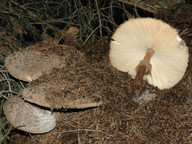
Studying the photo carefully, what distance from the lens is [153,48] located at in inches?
127

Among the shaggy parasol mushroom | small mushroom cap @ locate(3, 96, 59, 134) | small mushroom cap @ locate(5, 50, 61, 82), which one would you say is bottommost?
small mushroom cap @ locate(3, 96, 59, 134)

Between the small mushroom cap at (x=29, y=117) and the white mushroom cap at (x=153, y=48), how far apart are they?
1388 mm

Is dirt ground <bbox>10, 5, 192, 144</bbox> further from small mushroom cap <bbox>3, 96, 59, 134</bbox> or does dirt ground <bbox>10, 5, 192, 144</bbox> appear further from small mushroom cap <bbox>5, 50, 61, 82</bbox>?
small mushroom cap <bbox>5, 50, 61, 82</bbox>

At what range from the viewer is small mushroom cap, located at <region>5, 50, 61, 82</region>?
310 centimetres

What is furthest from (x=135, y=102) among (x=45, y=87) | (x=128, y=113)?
(x=45, y=87)

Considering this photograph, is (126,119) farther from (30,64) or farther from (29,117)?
(30,64)

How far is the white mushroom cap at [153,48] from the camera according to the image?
286 cm

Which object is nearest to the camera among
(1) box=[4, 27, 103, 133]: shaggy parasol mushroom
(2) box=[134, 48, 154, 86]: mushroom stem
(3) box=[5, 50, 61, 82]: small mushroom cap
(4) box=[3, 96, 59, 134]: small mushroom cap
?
(1) box=[4, 27, 103, 133]: shaggy parasol mushroom

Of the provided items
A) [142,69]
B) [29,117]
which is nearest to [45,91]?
[29,117]

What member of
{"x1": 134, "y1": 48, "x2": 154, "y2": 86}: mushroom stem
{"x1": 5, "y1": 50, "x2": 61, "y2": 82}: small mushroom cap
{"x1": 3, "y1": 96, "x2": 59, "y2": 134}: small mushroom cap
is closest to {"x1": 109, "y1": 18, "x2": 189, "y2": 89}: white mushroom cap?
{"x1": 134, "y1": 48, "x2": 154, "y2": 86}: mushroom stem

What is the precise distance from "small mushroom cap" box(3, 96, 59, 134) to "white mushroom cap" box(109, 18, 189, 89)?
1388 millimetres

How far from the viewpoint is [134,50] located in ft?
11.3

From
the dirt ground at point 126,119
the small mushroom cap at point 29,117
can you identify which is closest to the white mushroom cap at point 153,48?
the dirt ground at point 126,119

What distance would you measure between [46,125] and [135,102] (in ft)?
4.11
